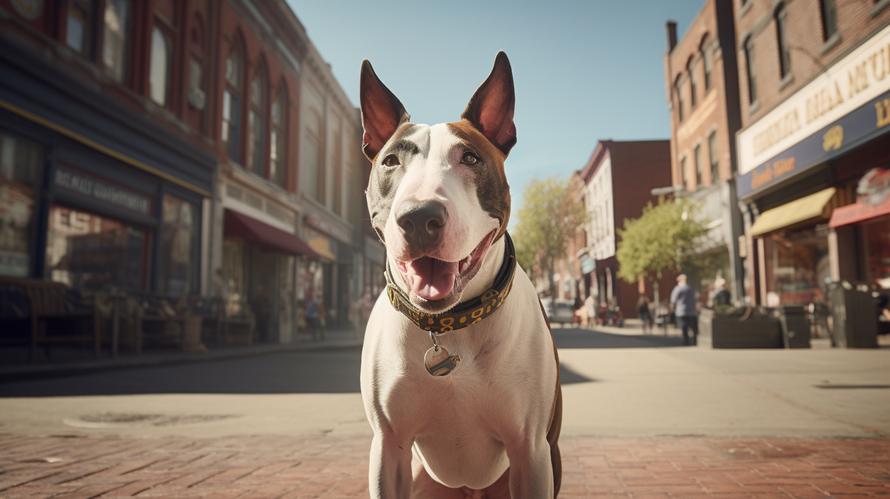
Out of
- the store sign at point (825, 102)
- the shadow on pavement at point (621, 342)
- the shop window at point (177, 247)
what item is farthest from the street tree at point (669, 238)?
the shop window at point (177, 247)

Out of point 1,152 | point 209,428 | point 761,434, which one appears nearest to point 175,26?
point 1,152

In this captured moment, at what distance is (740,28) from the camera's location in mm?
19234

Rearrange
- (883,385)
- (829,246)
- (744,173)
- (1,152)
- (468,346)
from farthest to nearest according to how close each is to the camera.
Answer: (744,173)
(829,246)
(1,152)
(883,385)
(468,346)

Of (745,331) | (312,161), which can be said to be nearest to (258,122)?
(312,161)

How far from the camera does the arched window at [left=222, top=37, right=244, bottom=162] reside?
Result: 695 inches

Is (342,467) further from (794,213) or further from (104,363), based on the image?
(794,213)

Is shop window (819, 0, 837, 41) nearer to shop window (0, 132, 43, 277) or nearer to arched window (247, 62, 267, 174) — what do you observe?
arched window (247, 62, 267, 174)

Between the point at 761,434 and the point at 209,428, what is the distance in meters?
4.35

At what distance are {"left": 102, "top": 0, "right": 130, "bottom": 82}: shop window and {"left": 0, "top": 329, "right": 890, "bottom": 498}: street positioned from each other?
7.42 metres

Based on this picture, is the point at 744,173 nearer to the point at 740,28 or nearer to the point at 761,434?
the point at 740,28

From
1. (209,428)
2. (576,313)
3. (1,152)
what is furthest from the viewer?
(576,313)

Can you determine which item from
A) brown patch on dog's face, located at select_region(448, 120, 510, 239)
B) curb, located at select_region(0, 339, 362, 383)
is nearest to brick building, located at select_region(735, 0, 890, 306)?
brown patch on dog's face, located at select_region(448, 120, 510, 239)

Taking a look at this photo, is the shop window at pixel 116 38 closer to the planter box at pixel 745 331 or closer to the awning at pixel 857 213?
the planter box at pixel 745 331

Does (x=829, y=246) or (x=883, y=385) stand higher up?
(x=829, y=246)
